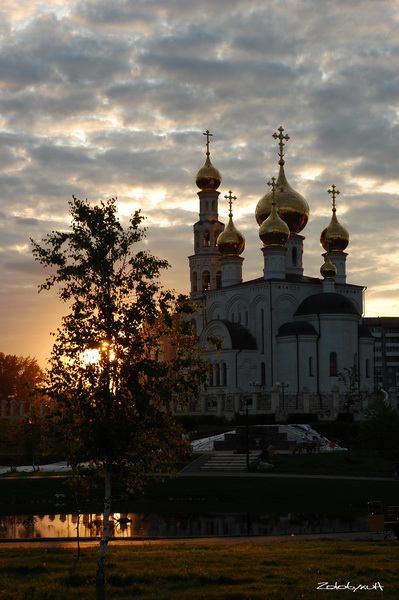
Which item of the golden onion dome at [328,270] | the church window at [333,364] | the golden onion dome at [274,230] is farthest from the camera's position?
the golden onion dome at [328,270]

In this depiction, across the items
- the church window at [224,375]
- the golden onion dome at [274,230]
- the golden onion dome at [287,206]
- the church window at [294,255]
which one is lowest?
the church window at [224,375]

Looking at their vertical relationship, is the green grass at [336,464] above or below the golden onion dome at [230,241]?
below

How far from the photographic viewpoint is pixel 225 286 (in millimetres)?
75438

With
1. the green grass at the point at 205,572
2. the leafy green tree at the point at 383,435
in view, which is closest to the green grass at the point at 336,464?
the leafy green tree at the point at 383,435

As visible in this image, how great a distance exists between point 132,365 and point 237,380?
53346mm

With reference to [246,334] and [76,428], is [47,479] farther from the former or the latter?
[246,334]

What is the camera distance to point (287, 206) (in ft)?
246

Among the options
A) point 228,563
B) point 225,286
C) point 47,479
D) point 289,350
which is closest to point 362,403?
point 289,350

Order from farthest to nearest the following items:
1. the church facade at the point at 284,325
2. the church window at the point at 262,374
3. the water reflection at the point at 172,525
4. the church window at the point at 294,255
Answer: the church window at the point at 294,255
the church window at the point at 262,374
the church facade at the point at 284,325
the water reflection at the point at 172,525

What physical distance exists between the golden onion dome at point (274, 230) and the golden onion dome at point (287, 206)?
4.09 metres

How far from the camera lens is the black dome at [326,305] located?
66.9 metres

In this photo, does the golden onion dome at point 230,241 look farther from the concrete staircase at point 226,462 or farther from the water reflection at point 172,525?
the water reflection at point 172,525

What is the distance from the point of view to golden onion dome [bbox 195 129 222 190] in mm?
79625

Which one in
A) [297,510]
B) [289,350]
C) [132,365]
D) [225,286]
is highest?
[225,286]
